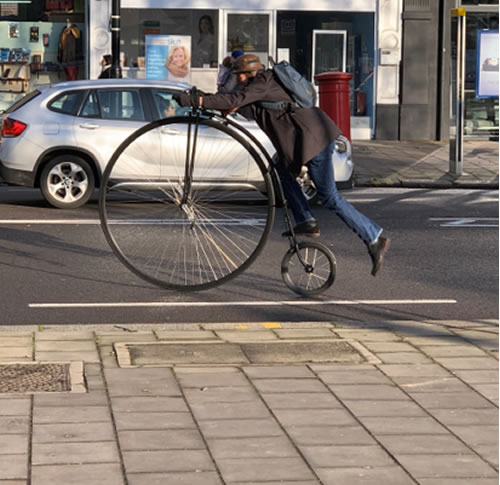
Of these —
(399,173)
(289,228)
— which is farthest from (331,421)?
(399,173)

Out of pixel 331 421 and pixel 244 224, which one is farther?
pixel 244 224

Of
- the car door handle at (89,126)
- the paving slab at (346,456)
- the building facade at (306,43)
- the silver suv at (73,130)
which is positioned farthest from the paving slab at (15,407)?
the building facade at (306,43)

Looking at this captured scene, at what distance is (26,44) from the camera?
25359 mm

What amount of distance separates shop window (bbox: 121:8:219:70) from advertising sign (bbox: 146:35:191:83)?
156mm

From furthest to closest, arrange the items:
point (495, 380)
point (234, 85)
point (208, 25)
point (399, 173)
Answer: point (208, 25)
point (399, 173)
point (234, 85)
point (495, 380)

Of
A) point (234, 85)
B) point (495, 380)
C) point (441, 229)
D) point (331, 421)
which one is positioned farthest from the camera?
point (234, 85)

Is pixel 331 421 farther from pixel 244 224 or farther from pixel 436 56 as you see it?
pixel 436 56

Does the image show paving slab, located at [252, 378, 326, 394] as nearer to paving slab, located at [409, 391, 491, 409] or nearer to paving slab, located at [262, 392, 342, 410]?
paving slab, located at [262, 392, 342, 410]

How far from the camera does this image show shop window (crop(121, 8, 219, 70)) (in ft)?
81.3

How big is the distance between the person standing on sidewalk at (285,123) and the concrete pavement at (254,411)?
4.40 ft

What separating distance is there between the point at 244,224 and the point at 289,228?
123 cm

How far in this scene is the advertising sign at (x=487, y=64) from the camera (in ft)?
66.2

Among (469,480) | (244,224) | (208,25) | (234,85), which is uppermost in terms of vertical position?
(208,25)

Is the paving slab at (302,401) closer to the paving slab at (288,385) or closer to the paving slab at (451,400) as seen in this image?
the paving slab at (288,385)
